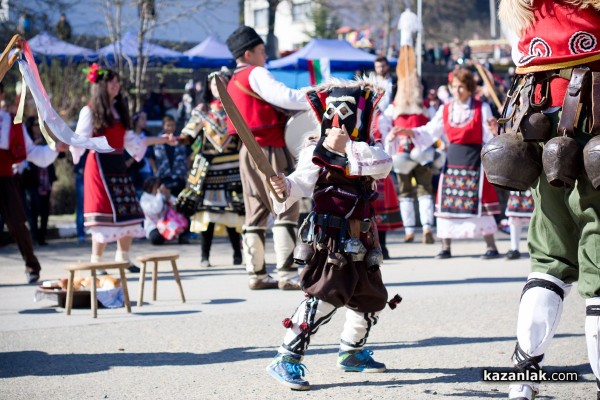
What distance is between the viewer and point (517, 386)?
420 centimetres

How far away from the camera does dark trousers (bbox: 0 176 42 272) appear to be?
359 inches

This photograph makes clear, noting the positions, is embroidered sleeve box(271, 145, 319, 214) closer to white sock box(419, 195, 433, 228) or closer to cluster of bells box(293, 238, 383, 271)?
cluster of bells box(293, 238, 383, 271)

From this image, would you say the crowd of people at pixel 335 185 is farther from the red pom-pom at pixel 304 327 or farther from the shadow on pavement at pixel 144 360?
the shadow on pavement at pixel 144 360

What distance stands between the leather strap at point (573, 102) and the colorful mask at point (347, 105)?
1.48 metres

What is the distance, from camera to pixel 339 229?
5.22 metres

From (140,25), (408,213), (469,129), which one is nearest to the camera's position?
(469,129)

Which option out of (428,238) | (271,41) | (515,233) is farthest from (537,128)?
(271,41)

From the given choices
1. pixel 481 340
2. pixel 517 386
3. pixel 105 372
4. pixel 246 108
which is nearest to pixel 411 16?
pixel 246 108

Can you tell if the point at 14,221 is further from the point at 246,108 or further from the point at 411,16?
the point at 411,16

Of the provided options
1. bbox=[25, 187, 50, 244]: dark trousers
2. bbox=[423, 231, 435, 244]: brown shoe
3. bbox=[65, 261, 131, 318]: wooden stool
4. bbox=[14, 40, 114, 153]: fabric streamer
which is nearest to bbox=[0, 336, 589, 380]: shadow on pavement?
bbox=[65, 261, 131, 318]: wooden stool

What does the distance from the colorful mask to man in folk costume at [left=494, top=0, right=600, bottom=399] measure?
123 cm

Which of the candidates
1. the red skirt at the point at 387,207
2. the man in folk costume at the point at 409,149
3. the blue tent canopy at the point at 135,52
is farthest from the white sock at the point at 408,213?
the blue tent canopy at the point at 135,52

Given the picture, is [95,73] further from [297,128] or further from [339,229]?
[339,229]

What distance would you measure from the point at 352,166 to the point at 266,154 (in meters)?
3.29
